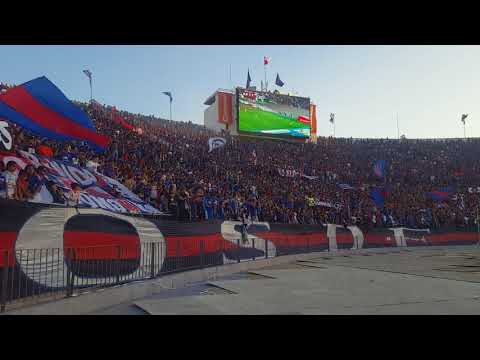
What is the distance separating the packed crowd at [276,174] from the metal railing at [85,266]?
260 centimetres

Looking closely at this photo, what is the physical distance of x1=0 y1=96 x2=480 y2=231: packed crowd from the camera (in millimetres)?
17906

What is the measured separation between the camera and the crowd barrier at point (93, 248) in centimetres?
762

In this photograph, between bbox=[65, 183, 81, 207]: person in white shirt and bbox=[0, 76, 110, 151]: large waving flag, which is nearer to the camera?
bbox=[65, 183, 81, 207]: person in white shirt

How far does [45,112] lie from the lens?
43.2 ft

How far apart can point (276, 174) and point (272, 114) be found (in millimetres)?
14945

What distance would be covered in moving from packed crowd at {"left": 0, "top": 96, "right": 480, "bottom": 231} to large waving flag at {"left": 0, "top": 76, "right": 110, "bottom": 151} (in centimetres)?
85

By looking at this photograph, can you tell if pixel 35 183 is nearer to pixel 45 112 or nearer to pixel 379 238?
pixel 45 112

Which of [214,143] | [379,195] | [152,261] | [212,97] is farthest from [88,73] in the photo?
[152,261]

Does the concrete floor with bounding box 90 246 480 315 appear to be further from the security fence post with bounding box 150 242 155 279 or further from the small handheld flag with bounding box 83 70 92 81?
the small handheld flag with bounding box 83 70 92 81

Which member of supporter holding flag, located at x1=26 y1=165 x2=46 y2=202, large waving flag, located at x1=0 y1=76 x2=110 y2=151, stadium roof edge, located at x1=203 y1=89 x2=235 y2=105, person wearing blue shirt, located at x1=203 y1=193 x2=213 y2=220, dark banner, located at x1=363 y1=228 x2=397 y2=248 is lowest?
dark banner, located at x1=363 y1=228 x2=397 y2=248

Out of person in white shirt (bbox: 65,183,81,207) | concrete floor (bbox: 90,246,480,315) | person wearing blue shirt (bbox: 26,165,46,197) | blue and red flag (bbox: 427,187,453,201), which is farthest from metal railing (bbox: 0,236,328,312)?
blue and red flag (bbox: 427,187,453,201)
